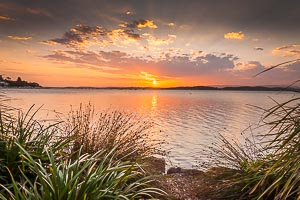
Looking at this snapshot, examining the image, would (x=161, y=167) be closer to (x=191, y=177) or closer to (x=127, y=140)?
(x=191, y=177)

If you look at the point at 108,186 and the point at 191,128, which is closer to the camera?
the point at 108,186

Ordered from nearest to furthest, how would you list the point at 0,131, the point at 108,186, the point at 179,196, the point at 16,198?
the point at 16,198
the point at 108,186
the point at 0,131
the point at 179,196

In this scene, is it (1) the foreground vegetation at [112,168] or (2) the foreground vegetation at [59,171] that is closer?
(2) the foreground vegetation at [59,171]

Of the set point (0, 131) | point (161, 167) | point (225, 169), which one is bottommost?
point (161, 167)

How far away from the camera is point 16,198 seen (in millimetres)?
2803

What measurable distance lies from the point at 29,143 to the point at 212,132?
739 inches

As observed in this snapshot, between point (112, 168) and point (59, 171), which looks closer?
point (59, 171)

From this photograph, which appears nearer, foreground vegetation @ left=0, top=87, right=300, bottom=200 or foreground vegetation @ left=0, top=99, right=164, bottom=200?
foreground vegetation @ left=0, top=99, right=164, bottom=200

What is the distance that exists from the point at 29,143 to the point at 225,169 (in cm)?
360

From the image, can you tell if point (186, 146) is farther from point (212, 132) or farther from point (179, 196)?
point (179, 196)

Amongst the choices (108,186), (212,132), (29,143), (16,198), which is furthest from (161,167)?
(212,132)

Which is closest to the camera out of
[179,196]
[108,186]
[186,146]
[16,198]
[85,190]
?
[16,198]

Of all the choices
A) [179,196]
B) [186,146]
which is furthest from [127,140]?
[186,146]

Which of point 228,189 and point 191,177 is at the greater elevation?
point 228,189
